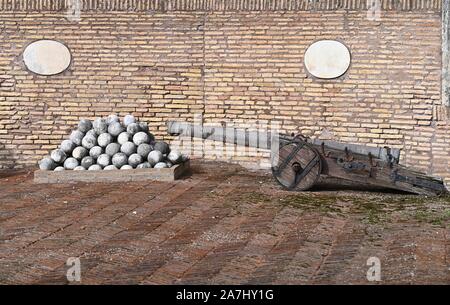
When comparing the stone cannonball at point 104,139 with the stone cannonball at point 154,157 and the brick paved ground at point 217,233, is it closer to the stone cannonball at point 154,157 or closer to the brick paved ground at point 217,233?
the stone cannonball at point 154,157

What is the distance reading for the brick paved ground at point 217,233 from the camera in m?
5.34

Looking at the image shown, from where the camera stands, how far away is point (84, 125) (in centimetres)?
960

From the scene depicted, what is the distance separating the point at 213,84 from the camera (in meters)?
10.3

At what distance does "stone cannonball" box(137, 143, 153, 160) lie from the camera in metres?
9.29

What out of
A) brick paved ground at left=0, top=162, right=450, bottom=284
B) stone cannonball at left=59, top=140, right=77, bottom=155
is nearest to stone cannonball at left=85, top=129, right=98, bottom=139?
stone cannonball at left=59, top=140, right=77, bottom=155

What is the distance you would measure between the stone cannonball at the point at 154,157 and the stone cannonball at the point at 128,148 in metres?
0.20

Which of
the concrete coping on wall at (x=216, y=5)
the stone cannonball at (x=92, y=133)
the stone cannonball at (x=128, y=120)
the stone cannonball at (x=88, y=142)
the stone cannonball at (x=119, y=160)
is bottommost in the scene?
the stone cannonball at (x=119, y=160)

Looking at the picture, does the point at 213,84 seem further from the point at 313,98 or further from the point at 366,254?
the point at 366,254

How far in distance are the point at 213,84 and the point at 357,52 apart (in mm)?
1860

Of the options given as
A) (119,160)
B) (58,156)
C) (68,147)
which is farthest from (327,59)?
(58,156)

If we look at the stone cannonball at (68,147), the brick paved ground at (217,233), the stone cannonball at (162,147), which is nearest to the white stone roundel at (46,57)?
the stone cannonball at (68,147)

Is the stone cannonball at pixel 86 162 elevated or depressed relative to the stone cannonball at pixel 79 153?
depressed

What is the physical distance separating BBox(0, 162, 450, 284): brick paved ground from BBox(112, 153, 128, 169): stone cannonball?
44cm

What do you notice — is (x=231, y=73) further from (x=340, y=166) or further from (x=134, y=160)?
(x=340, y=166)
